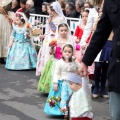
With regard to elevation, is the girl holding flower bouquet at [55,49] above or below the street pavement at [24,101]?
above

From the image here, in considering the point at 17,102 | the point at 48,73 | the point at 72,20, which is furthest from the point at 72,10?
the point at 17,102

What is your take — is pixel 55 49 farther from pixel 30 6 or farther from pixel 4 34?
pixel 30 6

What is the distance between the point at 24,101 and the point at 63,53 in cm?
106

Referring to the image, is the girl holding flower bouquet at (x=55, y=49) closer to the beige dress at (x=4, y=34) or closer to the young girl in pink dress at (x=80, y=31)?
the young girl in pink dress at (x=80, y=31)

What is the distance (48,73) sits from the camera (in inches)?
239

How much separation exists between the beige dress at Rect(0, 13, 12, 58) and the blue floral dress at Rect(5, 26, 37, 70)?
759 millimetres

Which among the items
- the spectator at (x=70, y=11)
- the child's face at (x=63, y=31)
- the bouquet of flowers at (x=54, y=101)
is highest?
the spectator at (x=70, y=11)

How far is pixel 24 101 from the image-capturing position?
5.79m

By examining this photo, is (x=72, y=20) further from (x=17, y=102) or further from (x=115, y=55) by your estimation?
(x=115, y=55)

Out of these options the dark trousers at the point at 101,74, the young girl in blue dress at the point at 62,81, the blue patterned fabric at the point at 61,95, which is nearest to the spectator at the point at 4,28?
the dark trousers at the point at 101,74

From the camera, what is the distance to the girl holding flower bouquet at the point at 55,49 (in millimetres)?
5848

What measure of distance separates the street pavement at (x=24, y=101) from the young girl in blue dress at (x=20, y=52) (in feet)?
1.84

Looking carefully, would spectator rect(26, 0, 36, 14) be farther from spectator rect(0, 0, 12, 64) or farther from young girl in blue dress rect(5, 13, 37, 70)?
young girl in blue dress rect(5, 13, 37, 70)

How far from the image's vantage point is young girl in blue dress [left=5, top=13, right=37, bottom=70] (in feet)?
26.9
